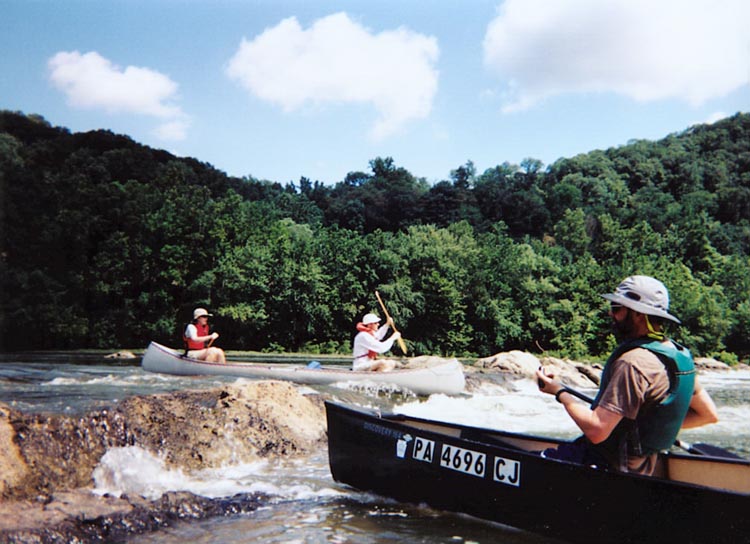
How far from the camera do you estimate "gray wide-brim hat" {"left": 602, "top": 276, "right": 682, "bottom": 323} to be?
414cm

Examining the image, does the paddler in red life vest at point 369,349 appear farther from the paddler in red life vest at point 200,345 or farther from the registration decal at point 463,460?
the registration decal at point 463,460

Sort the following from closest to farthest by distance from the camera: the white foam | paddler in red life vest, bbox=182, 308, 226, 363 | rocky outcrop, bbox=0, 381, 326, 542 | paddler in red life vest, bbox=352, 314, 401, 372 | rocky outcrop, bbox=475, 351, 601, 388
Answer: rocky outcrop, bbox=0, 381, 326, 542 < the white foam < paddler in red life vest, bbox=352, 314, 401, 372 < paddler in red life vest, bbox=182, 308, 226, 363 < rocky outcrop, bbox=475, 351, 601, 388

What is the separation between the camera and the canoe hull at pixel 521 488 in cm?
414

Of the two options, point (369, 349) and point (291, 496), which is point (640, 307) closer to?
point (291, 496)

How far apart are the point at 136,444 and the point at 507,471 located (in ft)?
13.4

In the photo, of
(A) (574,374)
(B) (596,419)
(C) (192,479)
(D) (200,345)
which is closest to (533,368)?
(A) (574,374)

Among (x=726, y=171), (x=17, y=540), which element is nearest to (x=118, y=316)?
(x=17, y=540)

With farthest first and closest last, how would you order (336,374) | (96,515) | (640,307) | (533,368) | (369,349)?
1. (533,368)
2. (369,349)
3. (336,374)
4. (96,515)
5. (640,307)

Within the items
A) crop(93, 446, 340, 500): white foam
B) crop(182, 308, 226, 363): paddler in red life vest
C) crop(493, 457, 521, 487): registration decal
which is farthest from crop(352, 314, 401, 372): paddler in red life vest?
crop(493, 457, 521, 487): registration decal

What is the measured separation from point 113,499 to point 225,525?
2.92 ft

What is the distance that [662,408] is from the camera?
4.12 m

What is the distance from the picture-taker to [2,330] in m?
32.5

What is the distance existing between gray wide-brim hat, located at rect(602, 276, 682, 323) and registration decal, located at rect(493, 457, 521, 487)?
1457 millimetres

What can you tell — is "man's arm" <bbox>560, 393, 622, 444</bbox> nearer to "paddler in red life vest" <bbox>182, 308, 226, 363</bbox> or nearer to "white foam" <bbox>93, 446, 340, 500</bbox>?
"white foam" <bbox>93, 446, 340, 500</bbox>
